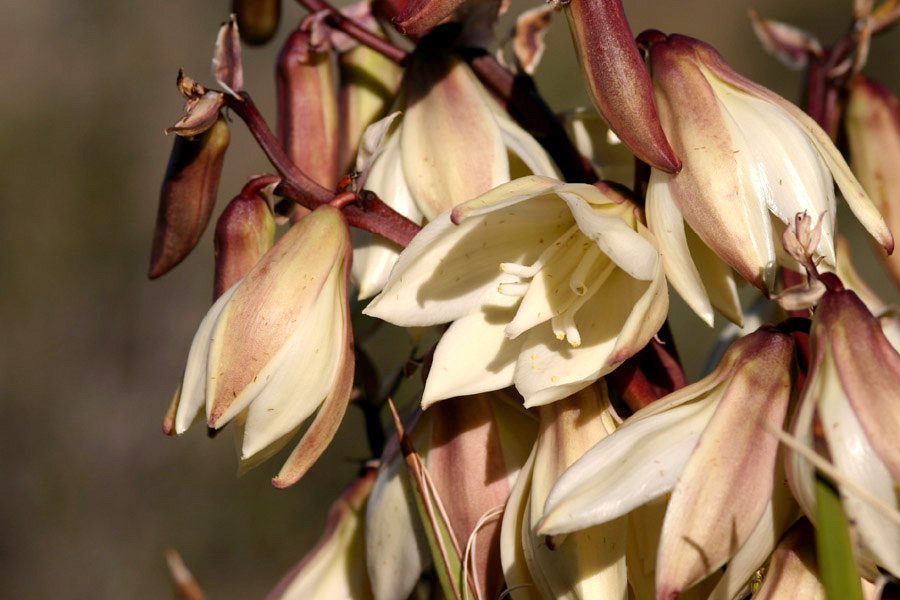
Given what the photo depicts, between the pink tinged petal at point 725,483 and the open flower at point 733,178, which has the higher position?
the open flower at point 733,178

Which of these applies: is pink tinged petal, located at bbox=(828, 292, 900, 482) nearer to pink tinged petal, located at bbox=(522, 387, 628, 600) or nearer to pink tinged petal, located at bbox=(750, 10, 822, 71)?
pink tinged petal, located at bbox=(522, 387, 628, 600)

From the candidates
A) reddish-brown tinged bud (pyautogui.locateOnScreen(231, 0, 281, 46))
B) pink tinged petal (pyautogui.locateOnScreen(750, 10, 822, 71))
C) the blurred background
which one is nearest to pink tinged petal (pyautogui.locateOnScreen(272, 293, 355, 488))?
reddish-brown tinged bud (pyautogui.locateOnScreen(231, 0, 281, 46))

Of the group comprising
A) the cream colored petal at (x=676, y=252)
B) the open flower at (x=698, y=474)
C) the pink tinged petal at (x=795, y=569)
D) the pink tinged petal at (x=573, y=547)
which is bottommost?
the pink tinged petal at (x=795, y=569)

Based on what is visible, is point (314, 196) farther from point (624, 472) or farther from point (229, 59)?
point (624, 472)

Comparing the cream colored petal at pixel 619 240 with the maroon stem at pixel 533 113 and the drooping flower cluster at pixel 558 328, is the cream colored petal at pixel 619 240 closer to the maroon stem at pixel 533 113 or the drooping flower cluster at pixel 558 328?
the drooping flower cluster at pixel 558 328

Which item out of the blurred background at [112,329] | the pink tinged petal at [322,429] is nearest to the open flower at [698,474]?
the pink tinged petal at [322,429]

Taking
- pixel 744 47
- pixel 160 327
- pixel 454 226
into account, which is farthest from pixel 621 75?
pixel 744 47
